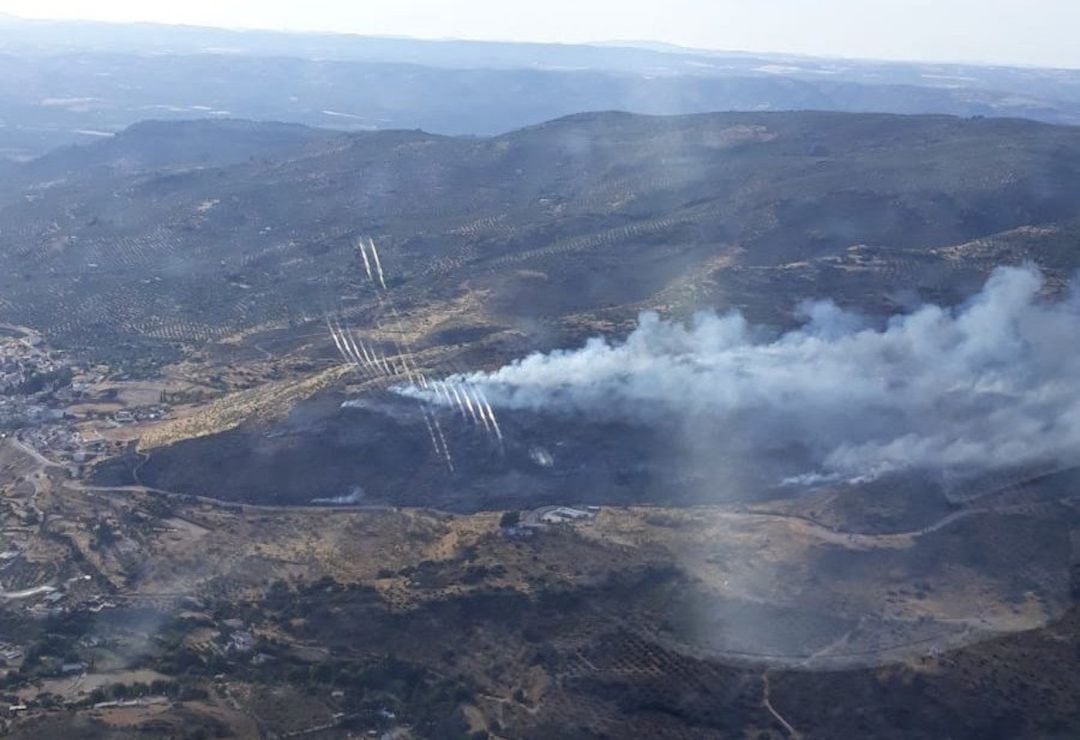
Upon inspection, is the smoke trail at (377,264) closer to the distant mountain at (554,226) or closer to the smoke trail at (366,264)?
the smoke trail at (366,264)

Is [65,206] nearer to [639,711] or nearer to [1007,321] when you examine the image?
[1007,321]

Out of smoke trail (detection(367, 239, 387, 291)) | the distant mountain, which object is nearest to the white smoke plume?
the distant mountain

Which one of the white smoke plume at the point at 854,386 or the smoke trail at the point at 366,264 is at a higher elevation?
the white smoke plume at the point at 854,386

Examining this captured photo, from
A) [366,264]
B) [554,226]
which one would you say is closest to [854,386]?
[554,226]

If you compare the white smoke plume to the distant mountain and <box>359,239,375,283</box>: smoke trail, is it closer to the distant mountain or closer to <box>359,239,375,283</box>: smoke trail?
the distant mountain

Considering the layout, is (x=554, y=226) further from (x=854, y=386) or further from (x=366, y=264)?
(x=854, y=386)

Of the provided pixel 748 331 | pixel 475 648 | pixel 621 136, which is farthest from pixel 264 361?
pixel 621 136

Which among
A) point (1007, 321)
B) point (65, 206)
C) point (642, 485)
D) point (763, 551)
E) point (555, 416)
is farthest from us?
point (65, 206)

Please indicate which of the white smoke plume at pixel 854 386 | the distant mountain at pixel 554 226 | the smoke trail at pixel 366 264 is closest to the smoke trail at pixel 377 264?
the smoke trail at pixel 366 264
